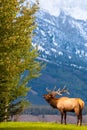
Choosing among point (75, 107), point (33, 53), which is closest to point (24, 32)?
point (75, 107)

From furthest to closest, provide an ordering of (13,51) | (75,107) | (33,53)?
(33,53), (75,107), (13,51)

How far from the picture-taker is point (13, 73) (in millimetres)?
34375

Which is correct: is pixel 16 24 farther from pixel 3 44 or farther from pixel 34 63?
pixel 34 63

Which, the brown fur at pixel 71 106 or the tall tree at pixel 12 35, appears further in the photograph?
the brown fur at pixel 71 106

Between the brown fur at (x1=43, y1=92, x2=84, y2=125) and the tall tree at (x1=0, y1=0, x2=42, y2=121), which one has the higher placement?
the tall tree at (x1=0, y1=0, x2=42, y2=121)

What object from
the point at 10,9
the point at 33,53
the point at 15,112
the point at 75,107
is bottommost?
the point at 15,112

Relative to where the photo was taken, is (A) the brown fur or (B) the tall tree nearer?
(B) the tall tree

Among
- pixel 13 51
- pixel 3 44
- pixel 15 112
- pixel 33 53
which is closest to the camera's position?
pixel 3 44

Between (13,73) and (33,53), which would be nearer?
(13,73)

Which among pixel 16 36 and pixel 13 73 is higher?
pixel 16 36

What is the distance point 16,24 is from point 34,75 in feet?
68.9

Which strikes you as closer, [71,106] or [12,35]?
[12,35]

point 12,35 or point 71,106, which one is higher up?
point 12,35

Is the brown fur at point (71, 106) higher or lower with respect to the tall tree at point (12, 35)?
lower
